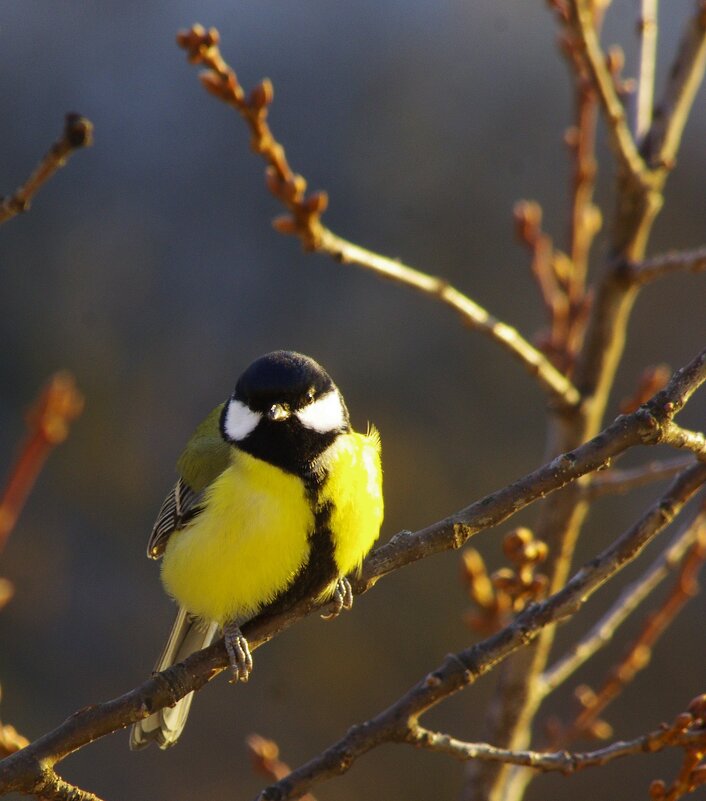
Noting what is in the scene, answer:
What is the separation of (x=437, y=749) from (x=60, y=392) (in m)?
1.26

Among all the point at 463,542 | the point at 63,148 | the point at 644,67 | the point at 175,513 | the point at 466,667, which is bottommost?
the point at 466,667

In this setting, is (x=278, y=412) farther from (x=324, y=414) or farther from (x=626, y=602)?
(x=626, y=602)

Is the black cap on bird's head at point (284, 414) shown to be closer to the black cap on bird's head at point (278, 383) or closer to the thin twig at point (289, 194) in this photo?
the black cap on bird's head at point (278, 383)

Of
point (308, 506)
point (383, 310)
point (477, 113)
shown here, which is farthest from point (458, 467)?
point (308, 506)

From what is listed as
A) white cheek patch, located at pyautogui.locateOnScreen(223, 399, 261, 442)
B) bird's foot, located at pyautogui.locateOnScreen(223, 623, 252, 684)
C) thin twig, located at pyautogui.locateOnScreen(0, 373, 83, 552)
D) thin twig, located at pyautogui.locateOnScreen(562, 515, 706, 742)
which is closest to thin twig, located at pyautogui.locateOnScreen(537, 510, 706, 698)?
thin twig, located at pyautogui.locateOnScreen(562, 515, 706, 742)

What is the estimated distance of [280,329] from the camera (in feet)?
25.2

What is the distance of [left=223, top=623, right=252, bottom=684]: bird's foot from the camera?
7.48 ft

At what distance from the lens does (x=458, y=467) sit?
7008 mm

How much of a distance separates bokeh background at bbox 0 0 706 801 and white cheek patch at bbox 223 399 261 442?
150 inches

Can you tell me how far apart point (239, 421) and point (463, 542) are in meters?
0.93

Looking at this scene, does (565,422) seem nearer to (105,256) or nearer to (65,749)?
(65,749)

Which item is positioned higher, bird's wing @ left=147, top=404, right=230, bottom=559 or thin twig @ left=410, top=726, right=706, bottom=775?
bird's wing @ left=147, top=404, right=230, bottom=559

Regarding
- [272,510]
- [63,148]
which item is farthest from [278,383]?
[63,148]

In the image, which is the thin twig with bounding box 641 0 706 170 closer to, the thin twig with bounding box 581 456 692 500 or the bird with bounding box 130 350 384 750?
the thin twig with bounding box 581 456 692 500
